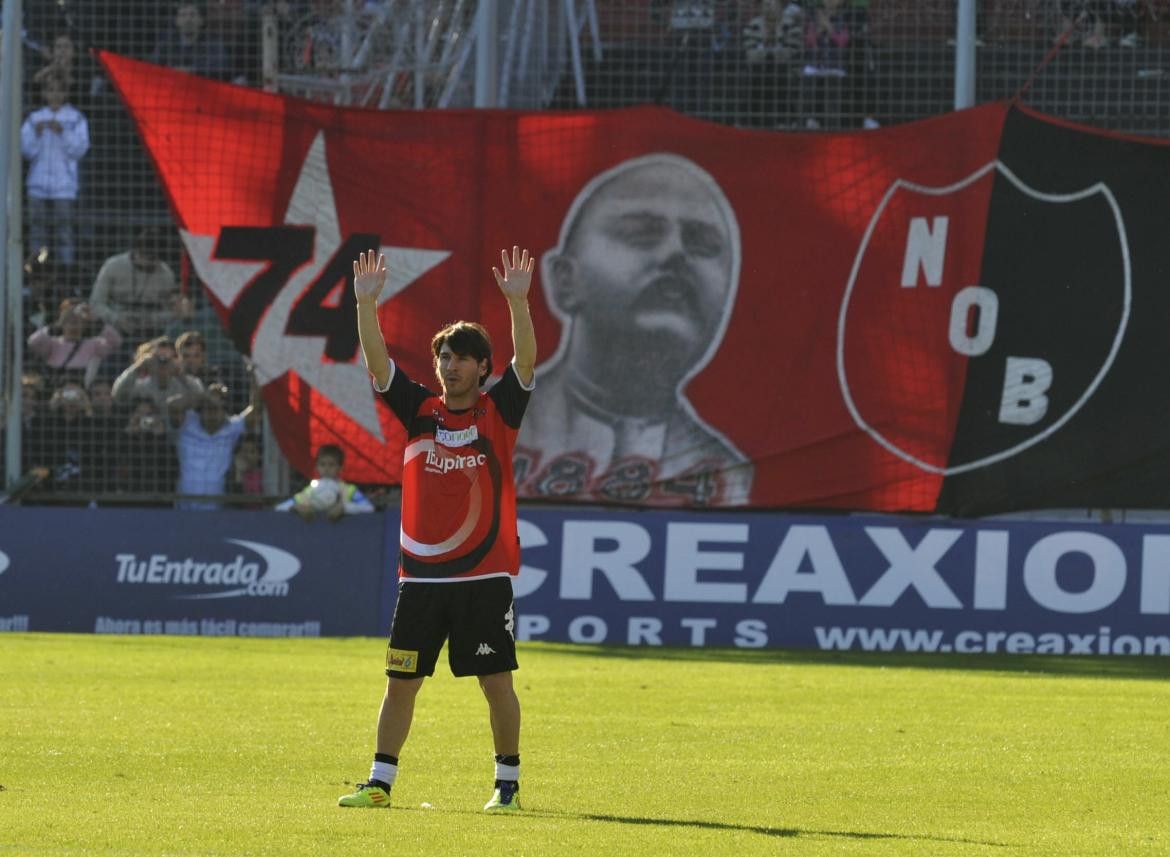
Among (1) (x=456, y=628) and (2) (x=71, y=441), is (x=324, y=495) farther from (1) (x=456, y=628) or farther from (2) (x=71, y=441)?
(1) (x=456, y=628)

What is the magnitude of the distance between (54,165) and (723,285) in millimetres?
5841


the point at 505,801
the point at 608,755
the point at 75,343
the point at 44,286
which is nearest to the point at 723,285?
the point at 75,343

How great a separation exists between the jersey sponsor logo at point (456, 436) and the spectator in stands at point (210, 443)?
9.05 meters

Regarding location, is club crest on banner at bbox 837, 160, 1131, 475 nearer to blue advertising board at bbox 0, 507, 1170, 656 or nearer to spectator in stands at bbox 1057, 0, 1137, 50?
blue advertising board at bbox 0, 507, 1170, 656

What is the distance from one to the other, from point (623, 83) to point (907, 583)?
490 centimetres

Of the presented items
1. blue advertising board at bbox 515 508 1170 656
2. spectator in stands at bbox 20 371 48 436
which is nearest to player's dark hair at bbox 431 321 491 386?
blue advertising board at bbox 515 508 1170 656

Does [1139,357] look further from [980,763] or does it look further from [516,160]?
[980,763]

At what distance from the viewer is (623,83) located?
1734 cm

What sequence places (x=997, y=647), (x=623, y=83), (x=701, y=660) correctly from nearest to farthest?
(x=701, y=660) → (x=997, y=647) → (x=623, y=83)

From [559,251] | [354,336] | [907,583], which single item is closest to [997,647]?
[907,583]

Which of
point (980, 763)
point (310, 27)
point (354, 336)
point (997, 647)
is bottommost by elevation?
point (997, 647)

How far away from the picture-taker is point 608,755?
9.51 meters

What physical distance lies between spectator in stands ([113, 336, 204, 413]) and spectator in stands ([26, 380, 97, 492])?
34cm

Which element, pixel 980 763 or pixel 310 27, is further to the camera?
pixel 310 27
